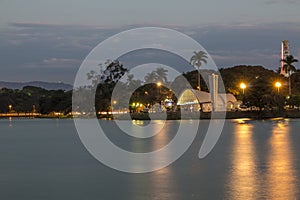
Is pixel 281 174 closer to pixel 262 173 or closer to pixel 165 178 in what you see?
pixel 262 173

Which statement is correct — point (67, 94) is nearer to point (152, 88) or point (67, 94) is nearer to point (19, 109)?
point (152, 88)

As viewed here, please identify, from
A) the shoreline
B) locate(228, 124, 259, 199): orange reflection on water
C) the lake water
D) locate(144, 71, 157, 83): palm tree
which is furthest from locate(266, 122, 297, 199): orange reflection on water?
locate(144, 71, 157, 83): palm tree

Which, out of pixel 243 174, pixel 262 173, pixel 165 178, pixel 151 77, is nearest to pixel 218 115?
pixel 151 77

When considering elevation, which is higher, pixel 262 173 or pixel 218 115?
pixel 218 115

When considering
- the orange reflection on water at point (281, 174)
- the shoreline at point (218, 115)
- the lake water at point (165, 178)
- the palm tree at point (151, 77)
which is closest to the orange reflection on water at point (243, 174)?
the lake water at point (165, 178)

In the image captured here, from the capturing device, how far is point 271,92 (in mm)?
85688

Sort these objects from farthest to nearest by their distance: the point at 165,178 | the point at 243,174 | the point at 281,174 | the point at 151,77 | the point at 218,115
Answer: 1. the point at 151,77
2. the point at 218,115
3. the point at 243,174
4. the point at 281,174
5. the point at 165,178

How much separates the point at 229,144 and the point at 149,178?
49.5ft

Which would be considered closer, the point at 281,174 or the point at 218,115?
the point at 281,174

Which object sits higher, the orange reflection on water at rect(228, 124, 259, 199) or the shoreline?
the shoreline

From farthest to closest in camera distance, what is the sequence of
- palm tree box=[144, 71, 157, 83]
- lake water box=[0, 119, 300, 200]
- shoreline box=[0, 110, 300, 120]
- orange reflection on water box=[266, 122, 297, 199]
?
palm tree box=[144, 71, 157, 83]
shoreline box=[0, 110, 300, 120]
lake water box=[0, 119, 300, 200]
orange reflection on water box=[266, 122, 297, 199]

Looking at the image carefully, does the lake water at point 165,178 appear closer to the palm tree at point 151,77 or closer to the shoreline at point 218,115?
the shoreline at point 218,115

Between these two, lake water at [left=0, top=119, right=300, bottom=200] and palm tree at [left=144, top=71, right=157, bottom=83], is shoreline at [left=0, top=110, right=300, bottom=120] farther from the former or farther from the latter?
lake water at [left=0, top=119, right=300, bottom=200]

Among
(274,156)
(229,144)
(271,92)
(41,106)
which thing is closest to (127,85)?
(271,92)
